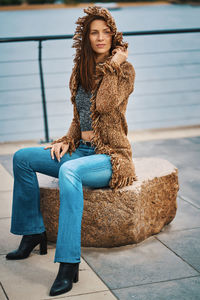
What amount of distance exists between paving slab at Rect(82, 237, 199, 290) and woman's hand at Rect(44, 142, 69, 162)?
62cm

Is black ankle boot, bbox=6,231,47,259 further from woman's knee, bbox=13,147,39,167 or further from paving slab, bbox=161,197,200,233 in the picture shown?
paving slab, bbox=161,197,200,233

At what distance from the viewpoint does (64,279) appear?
292cm

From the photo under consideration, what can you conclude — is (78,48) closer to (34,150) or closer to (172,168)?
(34,150)

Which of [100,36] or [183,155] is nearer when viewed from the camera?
[100,36]

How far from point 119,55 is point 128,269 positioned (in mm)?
1291

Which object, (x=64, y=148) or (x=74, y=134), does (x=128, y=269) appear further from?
(x=74, y=134)

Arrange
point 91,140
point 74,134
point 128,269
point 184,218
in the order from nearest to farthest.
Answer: point 128,269, point 91,140, point 74,134, point 184,218

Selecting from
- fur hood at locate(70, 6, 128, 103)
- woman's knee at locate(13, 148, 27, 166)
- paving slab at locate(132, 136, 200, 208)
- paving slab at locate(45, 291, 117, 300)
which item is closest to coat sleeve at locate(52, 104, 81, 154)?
fur hood at locate(70, 6, 128, 103)

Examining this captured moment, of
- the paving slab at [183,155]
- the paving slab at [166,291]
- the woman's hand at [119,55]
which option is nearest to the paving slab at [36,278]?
the paving slab at [166,291]

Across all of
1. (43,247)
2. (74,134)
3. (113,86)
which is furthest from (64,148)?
(43,247)

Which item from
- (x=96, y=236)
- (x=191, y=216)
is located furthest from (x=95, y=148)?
(x=191, y=216)

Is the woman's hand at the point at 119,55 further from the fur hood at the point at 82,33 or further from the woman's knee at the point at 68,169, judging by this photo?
the woman's knee at the point at 68,169

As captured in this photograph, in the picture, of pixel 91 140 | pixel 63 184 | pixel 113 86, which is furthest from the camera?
pixel 91 140

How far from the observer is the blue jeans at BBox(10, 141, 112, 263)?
9.80 ft
